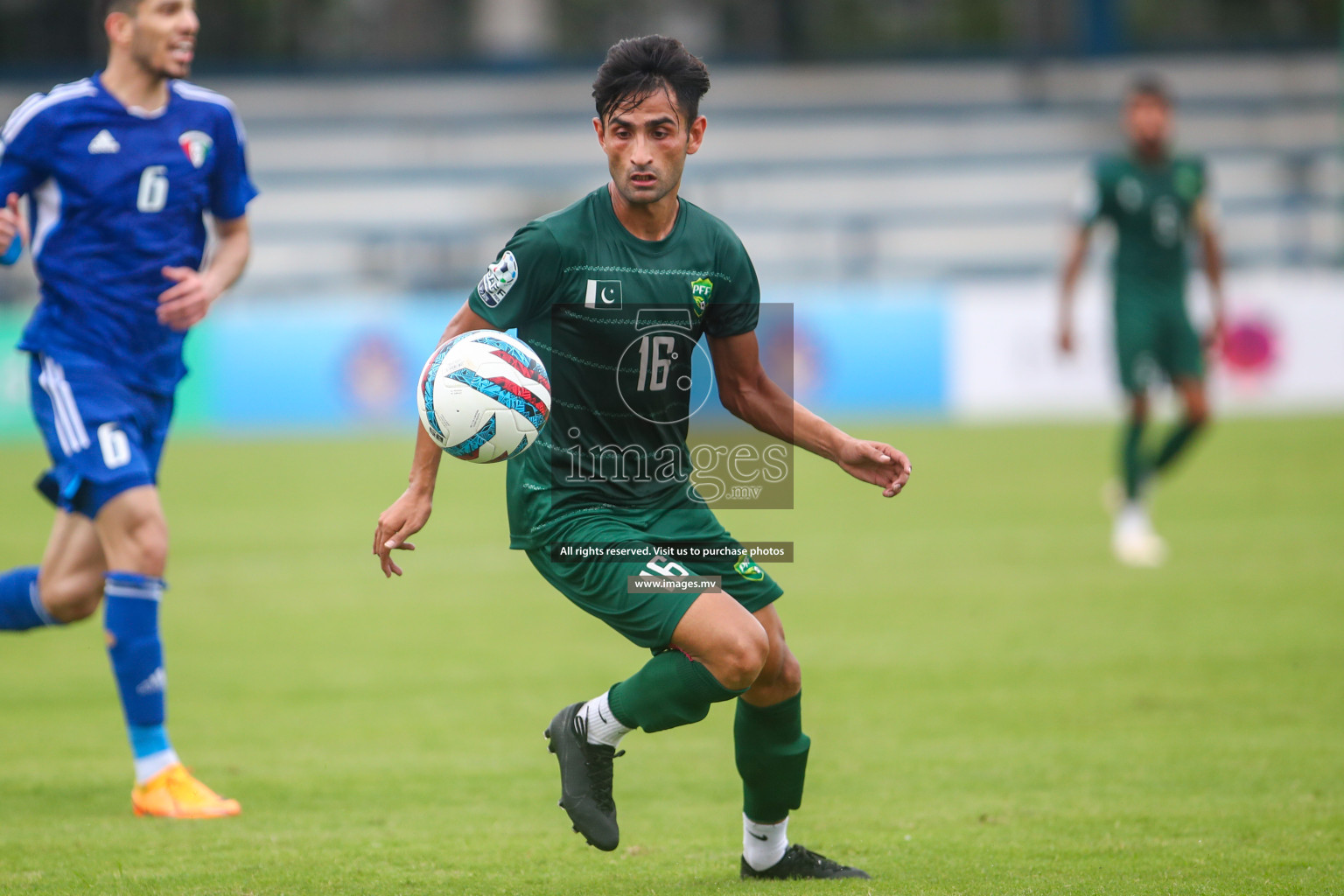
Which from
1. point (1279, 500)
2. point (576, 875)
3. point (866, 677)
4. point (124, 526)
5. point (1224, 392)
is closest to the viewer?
point (576, 875)

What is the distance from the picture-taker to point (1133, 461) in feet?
32.1

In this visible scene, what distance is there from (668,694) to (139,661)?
2.04 m

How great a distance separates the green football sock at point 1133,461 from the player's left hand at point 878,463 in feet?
19.8

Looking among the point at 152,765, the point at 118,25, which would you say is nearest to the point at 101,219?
the point at 118,25

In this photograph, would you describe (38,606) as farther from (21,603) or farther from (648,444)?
(648,444)

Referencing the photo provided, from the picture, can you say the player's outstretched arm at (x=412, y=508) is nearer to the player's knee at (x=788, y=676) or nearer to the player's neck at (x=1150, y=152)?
the player's knee at (x=788, y=676)

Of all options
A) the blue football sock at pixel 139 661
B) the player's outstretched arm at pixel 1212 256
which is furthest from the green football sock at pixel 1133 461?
the blue football sock at pixel 139 661

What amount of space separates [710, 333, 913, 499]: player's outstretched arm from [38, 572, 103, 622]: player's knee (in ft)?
7.52

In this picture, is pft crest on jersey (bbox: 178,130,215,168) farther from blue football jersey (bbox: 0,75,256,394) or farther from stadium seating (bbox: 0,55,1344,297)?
stadium seating (bbox: 0,55,1344,297)

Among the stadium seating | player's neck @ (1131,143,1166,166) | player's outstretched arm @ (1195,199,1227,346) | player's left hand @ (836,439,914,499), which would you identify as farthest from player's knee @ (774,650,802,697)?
the stadium seating

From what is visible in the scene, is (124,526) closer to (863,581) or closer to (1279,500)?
(863,581)

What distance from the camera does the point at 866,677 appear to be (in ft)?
22.3

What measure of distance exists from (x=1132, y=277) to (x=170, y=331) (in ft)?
22.5

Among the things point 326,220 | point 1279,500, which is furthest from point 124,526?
point 326,220
